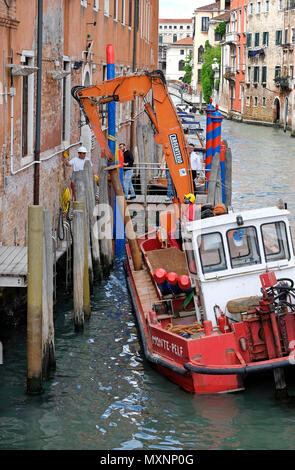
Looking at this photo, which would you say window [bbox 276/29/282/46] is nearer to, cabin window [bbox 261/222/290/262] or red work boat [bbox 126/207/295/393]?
red work boat [bbox 126/207/295/393]

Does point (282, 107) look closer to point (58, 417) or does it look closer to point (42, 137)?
point (42, 137)

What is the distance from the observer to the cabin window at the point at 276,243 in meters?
11.2

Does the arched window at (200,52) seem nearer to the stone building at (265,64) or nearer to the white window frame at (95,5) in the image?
the stone building at (265,64)

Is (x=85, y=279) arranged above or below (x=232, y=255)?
below

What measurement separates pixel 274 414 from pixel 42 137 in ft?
23.7

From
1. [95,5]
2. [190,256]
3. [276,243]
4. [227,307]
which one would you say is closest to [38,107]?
[190,256]

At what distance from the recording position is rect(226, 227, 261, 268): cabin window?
11.2 metres

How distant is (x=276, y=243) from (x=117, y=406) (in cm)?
295

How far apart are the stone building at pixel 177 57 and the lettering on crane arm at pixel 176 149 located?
122985 mm

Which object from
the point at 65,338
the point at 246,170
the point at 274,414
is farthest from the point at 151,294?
the point at 246,170

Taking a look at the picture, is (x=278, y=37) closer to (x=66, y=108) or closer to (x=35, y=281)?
(x=66, y=108)

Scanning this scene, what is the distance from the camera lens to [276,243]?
11.4 metres

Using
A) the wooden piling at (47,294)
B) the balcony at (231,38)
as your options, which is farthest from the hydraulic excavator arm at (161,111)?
the balcony at (231,38)
